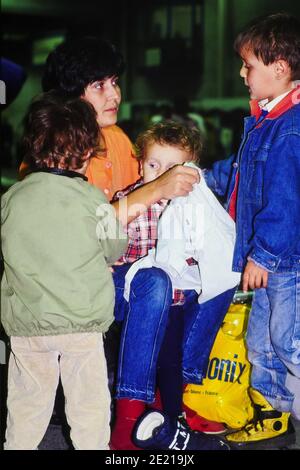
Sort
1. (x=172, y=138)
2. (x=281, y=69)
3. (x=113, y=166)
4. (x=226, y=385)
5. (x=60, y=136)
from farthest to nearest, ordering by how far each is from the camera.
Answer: (x=113, y=166) < (x=226, y=385) < (x=172, y=138) < (x=281, y=69) < (x=60, y=136)

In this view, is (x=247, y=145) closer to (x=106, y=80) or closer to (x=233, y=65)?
(x=106, y=80)

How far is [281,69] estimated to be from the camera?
2.16 meters

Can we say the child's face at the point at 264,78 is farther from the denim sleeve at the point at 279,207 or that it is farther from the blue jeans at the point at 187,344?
the blue jeans at the point at 187,344

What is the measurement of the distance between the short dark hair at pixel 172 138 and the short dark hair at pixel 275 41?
380mm

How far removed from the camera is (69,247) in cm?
188

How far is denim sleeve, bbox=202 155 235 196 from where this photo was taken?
2486 millimetres

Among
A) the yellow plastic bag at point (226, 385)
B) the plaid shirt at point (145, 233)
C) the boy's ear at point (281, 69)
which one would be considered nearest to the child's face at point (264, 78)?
the boy's ear at point (281, 69)

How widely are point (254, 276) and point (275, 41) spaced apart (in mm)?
812

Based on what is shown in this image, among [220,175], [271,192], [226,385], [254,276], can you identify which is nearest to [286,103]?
[271,192]

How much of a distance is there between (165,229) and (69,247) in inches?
16.0

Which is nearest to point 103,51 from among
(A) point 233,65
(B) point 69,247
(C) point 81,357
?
(B) point 69,247

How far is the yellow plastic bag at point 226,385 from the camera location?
2.43 metres

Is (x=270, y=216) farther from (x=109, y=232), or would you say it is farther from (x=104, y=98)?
(x=104, y=98)

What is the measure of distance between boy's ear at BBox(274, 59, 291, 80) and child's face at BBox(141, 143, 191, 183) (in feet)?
1.42
